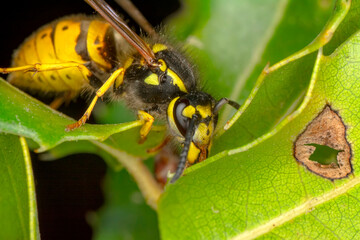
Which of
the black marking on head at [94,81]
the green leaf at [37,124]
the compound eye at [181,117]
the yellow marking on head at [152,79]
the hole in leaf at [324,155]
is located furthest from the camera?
the black marking on head at [94,81]

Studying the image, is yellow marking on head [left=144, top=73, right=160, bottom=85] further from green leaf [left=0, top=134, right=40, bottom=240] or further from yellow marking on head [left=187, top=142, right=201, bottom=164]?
green leaf [left=0, top=134, right=40, bottom=240]

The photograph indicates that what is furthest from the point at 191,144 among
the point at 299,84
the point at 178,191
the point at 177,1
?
the point at 177,1

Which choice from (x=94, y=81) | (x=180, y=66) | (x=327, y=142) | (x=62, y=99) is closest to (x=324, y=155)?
(x=327, y=142)

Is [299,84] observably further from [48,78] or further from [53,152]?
[48,78]

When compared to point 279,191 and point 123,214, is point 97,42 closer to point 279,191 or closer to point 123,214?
point 123,214

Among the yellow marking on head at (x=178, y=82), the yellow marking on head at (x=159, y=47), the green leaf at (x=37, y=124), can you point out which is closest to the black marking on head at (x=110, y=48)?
the yellow marking on head at (x=159, y=47)

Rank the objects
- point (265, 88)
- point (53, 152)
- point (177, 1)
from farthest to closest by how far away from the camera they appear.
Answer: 1. point (177, 1)
2. point (53, 152)
3. point (265, 88)

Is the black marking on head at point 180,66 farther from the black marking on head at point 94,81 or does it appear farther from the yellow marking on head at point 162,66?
the black marking on head at point 94,81
